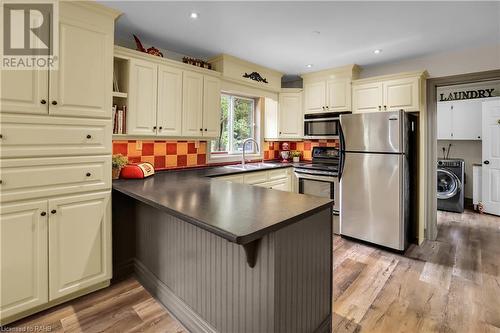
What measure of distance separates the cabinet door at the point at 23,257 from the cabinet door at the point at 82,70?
702 mm

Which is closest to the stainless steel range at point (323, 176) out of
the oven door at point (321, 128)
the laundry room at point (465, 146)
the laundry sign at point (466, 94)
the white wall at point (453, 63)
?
the oven door at point (321, 128)

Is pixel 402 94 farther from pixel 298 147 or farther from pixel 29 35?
pixel 29 35

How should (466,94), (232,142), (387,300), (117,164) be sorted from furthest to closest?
(466,94) < (232,142) < (117,164) < (387,300)

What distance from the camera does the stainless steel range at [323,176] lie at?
352cm

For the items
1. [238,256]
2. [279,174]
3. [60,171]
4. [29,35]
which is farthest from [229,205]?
[279,174]

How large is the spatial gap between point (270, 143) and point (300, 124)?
2.01 ft

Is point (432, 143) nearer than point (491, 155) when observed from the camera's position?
Yes

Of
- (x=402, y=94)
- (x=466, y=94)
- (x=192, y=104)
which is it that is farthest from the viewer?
(x=466, y=94)

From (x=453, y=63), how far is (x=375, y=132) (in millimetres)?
1299

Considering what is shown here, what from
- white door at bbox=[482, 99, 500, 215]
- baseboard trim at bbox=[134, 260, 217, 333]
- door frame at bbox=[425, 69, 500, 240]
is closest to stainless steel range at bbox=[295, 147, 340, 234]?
door frame at bbox=[425, 69, 500, 240]

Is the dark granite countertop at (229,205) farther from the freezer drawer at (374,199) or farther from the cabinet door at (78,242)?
the freezer drawer at (374,199)

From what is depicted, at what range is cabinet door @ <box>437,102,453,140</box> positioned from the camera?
5.00 m

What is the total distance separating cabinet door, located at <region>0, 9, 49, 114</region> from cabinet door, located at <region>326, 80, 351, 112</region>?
3278 millimetres

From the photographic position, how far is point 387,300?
2.05m
